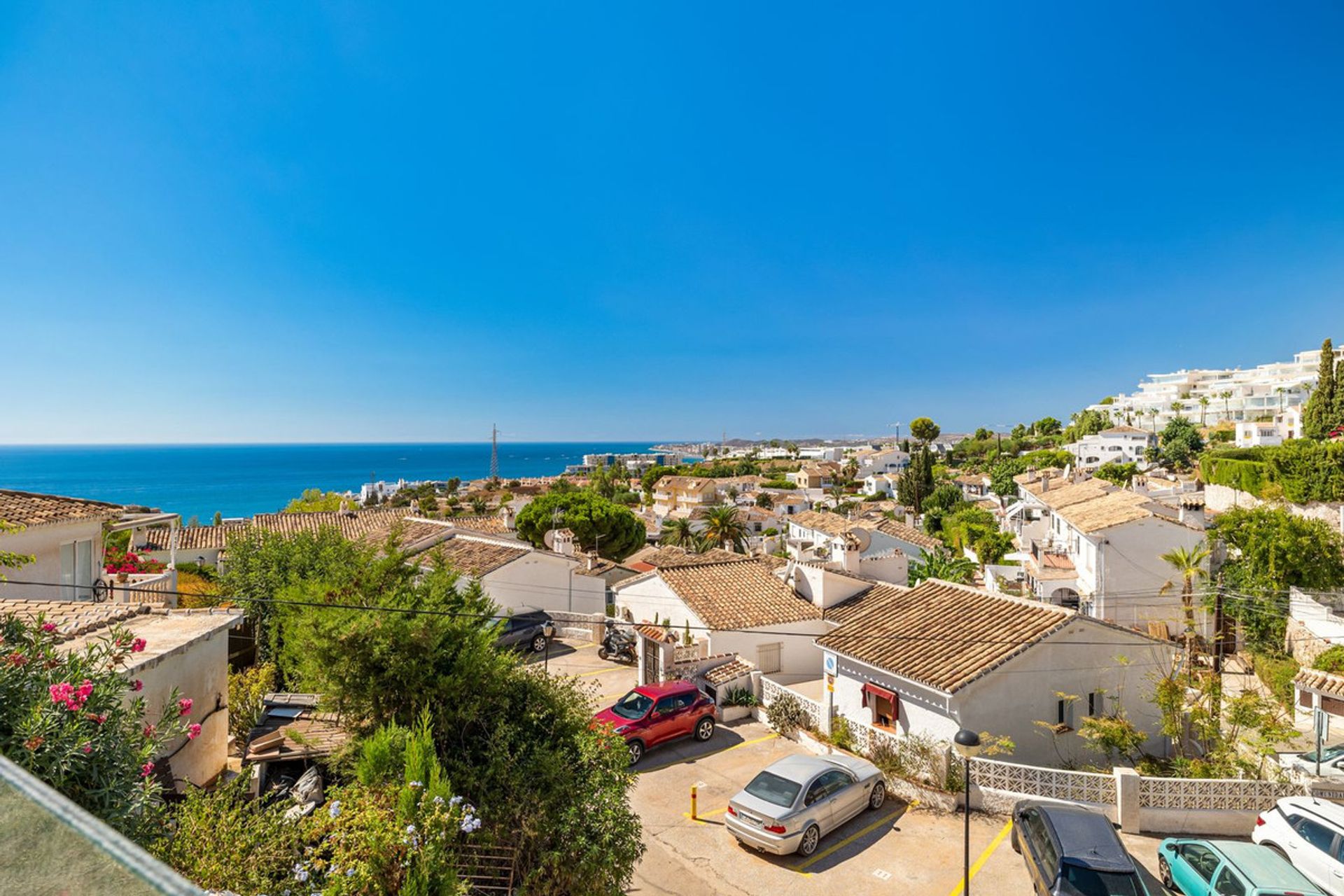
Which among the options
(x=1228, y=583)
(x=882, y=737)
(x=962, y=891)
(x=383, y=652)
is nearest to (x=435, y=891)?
(x=383, y=652)

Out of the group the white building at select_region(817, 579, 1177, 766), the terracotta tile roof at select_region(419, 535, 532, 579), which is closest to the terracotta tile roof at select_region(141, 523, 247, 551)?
the terracotta tile roof at select_region(419, 535, 532, 579)

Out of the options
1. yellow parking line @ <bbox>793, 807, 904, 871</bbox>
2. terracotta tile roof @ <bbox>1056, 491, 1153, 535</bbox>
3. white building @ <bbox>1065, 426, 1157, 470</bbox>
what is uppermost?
white building @ <bbox>1065, 426, 1157, 470</bbox>

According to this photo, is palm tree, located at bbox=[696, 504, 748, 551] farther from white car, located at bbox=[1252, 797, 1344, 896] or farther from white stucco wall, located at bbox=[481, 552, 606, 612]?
white car, located at bbox=[1252, 797, 1344, 896]

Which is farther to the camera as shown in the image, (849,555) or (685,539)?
(685,539)

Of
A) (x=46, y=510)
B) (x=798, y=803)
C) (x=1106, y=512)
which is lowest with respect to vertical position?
(x=798, y=803)

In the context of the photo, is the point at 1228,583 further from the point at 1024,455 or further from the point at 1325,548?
the point at 1024,455

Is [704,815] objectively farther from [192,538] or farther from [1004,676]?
[192,538]

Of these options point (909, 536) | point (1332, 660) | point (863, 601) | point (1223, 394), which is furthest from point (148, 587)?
point (1223, 394)
